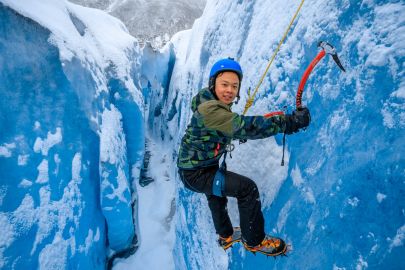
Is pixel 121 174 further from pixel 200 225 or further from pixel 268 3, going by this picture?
pixel 268 3

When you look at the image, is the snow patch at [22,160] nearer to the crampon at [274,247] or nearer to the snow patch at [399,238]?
the crampon at [274,247]

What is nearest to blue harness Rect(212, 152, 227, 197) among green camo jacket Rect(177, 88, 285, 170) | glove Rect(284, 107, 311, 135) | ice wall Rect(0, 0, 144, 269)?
green camo jacket Rect(177, 88, 285, 170)

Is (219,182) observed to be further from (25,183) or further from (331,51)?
(25,183)

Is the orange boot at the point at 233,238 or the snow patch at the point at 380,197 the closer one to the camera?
the snow patch at the point at 380,197

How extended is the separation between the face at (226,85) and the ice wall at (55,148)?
8.61 ft

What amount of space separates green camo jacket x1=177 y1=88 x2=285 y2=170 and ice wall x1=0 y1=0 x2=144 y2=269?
2.18 m

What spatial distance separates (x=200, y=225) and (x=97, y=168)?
2.16 meters

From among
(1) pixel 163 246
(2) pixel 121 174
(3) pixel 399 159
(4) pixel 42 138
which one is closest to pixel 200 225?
(2) pixel 121 174

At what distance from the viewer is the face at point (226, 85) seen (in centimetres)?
194

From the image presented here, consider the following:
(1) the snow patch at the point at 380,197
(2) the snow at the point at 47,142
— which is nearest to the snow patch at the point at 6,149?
(2) the snow at the point at 47,142

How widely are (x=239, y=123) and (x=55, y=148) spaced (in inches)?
119

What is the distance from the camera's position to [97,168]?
4449 millimetres

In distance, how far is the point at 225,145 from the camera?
6.80 ft

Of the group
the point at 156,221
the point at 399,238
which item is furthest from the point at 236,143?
the point at 156,221
